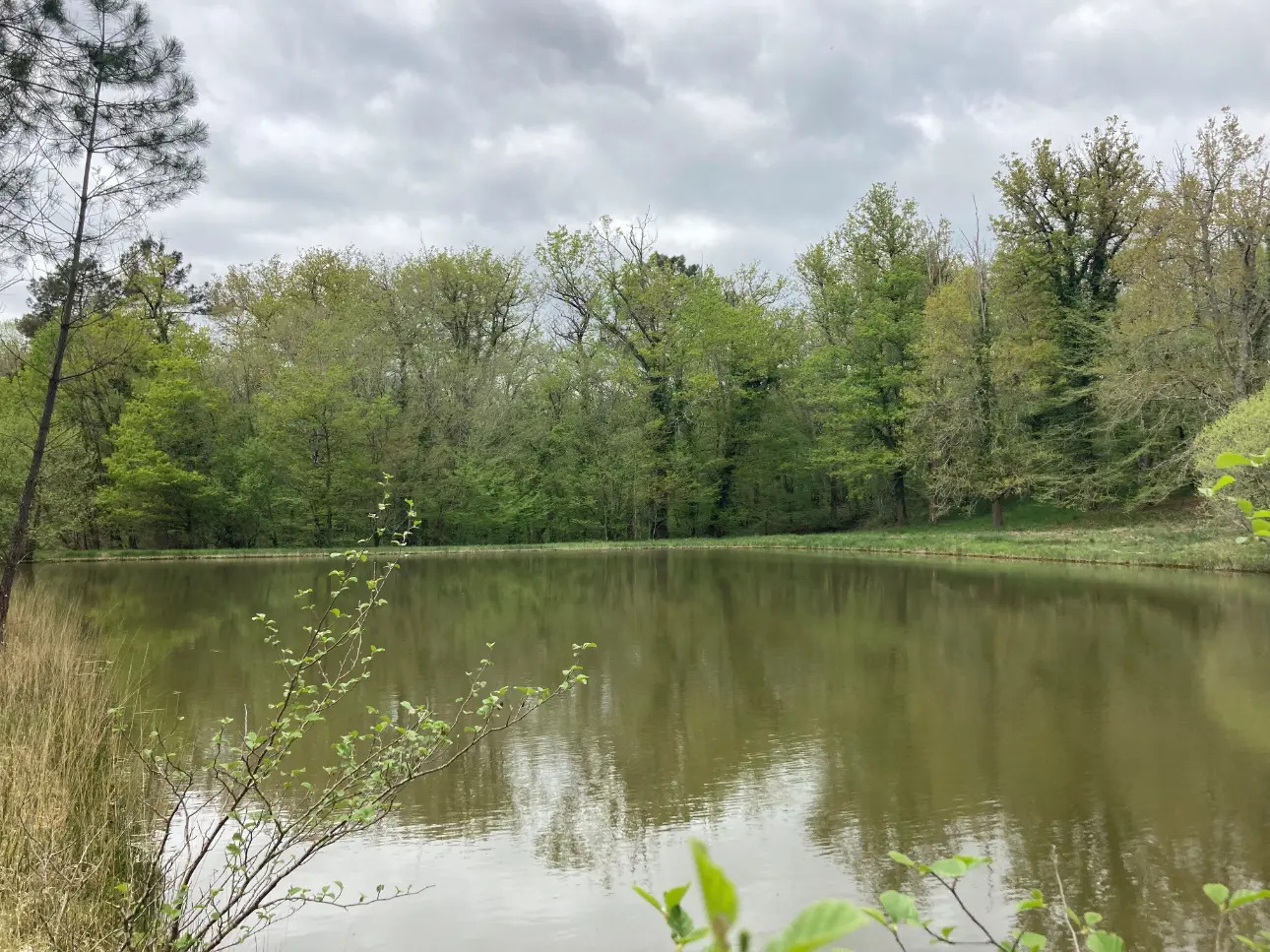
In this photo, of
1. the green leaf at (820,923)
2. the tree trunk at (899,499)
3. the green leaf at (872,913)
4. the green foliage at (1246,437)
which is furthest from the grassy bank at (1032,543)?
the green leaf at (820,923)

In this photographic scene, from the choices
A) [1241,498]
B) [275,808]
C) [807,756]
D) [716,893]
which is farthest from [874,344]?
[716,893]

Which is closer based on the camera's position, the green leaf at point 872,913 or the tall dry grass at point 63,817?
the green leaf at point 872,913

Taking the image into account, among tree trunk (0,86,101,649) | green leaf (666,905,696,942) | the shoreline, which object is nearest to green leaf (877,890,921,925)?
green leaf (666,905,696,942)

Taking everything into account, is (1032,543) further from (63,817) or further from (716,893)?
(716,893)

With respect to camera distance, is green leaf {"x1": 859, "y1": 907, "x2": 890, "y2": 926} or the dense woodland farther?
the dense woodland

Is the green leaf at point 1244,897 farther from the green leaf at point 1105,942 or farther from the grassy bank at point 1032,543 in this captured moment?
the grassy bank at point 1032,543

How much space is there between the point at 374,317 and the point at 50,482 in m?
12.0

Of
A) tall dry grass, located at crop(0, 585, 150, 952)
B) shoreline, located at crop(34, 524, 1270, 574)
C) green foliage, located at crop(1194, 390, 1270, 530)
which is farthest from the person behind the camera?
shoreline, located at crop(34, 524, 1270, 574)

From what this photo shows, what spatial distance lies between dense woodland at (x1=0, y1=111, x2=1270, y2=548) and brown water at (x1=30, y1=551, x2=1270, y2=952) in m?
11.9

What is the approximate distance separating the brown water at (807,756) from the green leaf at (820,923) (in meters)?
3.92

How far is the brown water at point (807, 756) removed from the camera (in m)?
4.39

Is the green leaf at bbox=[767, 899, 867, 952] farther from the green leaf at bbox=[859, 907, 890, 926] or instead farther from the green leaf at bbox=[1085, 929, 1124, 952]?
the green leaf at bbox=[1085, 929, 1124, 952]

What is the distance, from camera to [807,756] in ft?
21.7

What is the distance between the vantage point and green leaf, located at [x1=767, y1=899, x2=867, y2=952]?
19.5 inches
